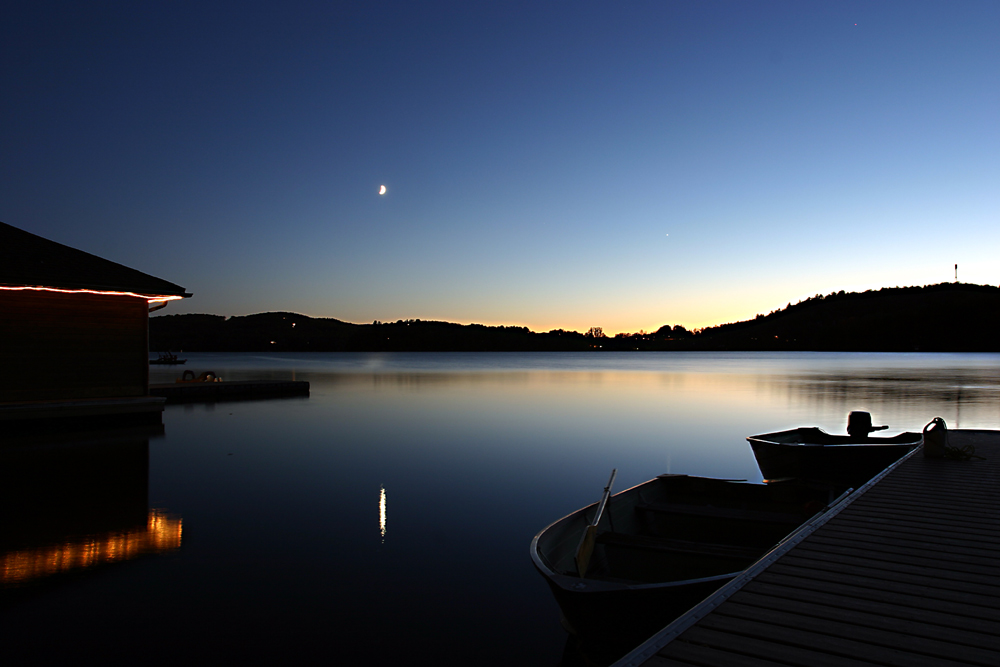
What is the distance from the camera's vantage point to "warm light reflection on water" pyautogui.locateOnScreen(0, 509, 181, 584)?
22.1ft

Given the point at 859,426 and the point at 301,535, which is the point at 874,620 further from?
the point at 859,426

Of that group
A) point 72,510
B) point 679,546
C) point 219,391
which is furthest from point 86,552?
point 219,391

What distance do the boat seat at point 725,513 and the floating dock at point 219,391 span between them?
76.3 feet

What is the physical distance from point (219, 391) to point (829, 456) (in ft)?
89.9

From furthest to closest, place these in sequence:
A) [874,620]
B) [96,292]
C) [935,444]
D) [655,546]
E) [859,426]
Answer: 1. [96,292]
2. [859,426]
3. [935,444]
4. [655,546]
5. [874,620]

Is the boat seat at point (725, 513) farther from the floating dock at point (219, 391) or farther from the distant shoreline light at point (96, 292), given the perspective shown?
the floating dock at point (219, 391)

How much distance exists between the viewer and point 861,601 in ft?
12.1

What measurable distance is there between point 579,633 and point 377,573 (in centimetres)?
334

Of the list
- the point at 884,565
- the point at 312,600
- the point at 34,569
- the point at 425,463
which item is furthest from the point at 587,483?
the point at 34,569

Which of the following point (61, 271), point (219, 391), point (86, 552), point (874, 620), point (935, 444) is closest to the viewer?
point (874, 620)

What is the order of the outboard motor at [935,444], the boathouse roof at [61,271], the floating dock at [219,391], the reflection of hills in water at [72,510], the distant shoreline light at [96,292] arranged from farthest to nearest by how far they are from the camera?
the floating dock at [219,391] < the distant shoreline light at [96,292] < the boathouse roof at [61,271] < the outboard motor at [935,444] < the reflection of hills in water at [72,510]

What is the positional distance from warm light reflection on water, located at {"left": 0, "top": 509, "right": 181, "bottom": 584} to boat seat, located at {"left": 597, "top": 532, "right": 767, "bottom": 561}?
601cm

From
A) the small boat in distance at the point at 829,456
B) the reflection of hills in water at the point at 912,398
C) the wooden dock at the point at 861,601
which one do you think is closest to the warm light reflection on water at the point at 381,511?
the wooden dock at the point at 861,601

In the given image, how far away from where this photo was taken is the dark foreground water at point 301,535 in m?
5.54
